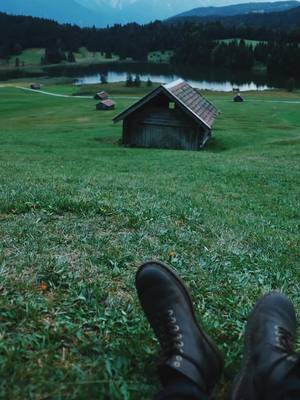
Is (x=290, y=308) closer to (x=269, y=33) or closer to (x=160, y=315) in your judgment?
(x=160, y=315)

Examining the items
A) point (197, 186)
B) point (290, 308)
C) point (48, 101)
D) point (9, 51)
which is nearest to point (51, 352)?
point (290, 308)

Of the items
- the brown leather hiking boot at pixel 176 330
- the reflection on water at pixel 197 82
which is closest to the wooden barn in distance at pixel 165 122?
the brown leather hiking boot at pixel 176 330

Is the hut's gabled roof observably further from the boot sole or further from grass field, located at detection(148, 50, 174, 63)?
grass field, located at detection(148, 50, 174, 63)

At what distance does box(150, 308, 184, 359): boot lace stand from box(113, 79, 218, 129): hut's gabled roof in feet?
92.9

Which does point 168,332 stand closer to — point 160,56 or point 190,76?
point 190,76

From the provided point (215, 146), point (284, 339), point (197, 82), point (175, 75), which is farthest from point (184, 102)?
point (175, 75)

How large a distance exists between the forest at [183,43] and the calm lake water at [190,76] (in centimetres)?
819

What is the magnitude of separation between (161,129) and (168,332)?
30842mm

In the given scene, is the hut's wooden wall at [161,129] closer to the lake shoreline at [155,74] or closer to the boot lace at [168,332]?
the boot lace at [168,332]

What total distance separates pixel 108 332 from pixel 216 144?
31.4 metres

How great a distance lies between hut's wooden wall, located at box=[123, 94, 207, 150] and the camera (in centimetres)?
3244

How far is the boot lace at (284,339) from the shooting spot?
281cm

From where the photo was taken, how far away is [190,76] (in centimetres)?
12650

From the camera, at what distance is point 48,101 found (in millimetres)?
69688
